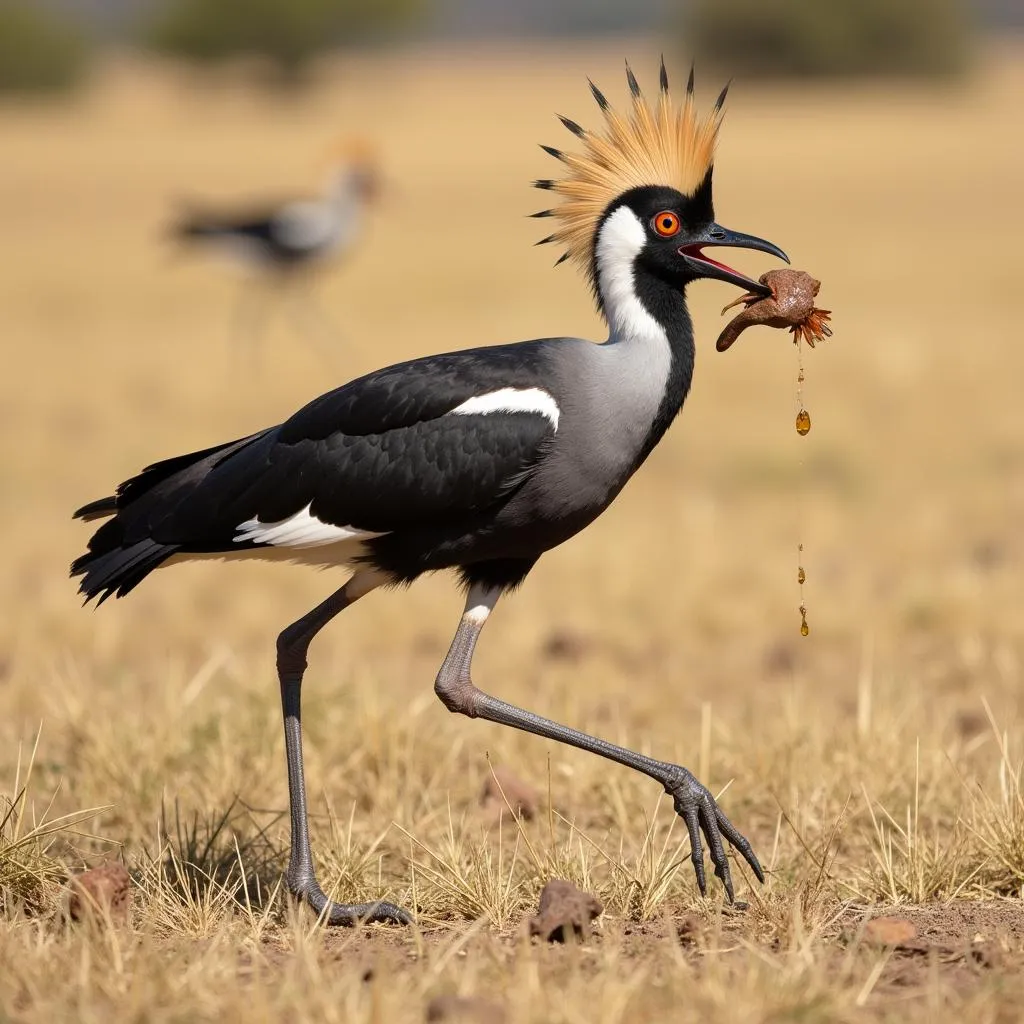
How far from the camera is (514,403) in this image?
14.3 feet

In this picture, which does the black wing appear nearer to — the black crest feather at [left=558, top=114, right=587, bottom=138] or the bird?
the bird

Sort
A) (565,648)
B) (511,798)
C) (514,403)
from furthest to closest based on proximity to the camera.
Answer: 1. (565,648)
2. (511,798)
3. (514,403)

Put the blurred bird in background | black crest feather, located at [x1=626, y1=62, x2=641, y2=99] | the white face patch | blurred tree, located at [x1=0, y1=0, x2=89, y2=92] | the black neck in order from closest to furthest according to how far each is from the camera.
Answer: the black neck
the white face patch
black crest feather, located at [x1=626, y1=62, x2=641, y2=99]
the blurred bird in background
blurred tree, located at [x1=0, y1=0, x2=89, y2=92]

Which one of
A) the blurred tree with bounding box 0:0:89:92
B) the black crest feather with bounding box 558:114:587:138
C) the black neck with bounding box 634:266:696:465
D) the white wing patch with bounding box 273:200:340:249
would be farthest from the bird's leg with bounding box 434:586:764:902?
the blurred tree with bounding box 0:0:89:92

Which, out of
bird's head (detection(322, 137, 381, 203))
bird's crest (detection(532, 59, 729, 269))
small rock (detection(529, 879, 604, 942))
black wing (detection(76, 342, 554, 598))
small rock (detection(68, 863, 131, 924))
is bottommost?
small rock (detection(529, 879, 604, 942))

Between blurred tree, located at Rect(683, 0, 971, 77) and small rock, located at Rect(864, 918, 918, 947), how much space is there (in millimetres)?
55671

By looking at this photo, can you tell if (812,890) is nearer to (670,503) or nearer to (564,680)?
(564,680)

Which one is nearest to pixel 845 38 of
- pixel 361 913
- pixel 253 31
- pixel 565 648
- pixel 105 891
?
pixel 253 31

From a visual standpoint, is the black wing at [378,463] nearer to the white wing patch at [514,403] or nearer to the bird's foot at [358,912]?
the white wing patch at [514,403]

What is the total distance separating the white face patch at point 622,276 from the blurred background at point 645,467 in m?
1.58

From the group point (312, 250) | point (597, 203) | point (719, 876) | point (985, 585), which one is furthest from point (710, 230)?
point (312, 250)

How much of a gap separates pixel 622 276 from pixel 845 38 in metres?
57.4

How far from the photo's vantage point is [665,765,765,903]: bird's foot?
4.16 metres

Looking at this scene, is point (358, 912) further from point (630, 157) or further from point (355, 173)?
point (355, 173)
